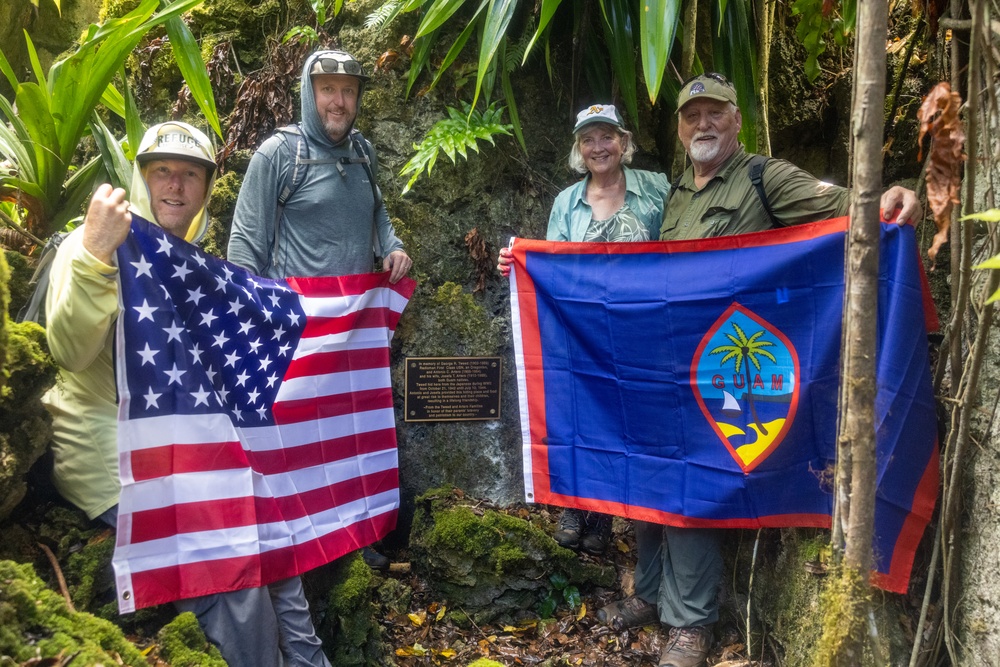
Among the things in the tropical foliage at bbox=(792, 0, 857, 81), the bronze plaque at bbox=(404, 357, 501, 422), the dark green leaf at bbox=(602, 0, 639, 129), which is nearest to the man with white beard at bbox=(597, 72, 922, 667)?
the tropical foliage at bbox=(792, 0, 857, 81)

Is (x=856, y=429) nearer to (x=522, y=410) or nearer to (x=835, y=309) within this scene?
(x=835, y=309)

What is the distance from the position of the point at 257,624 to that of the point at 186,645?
0.31 meters

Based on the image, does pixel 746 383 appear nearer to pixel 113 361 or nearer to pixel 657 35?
pixel 657 35

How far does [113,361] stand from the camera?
271 cm

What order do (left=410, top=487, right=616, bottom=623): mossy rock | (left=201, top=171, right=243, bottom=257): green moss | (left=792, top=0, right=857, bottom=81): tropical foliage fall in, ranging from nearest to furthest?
1. (left=792, top=0, right=857, bottom=81): tropical foliage
2. (left=410, top=487, right=616, bottom=623): mossy rock
3. (left=201, top=171, right=243, bottom=257): green moss

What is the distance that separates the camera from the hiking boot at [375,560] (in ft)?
13.6

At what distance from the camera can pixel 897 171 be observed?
15.1 ft

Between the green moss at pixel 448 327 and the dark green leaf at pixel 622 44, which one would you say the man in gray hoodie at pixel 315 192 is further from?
the dark green leaf at pixel 622 44

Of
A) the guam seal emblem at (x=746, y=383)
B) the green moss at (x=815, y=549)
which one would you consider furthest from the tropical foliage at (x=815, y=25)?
the green moss at (x=815, y=549)

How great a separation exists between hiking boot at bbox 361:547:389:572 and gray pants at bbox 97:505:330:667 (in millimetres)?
1082

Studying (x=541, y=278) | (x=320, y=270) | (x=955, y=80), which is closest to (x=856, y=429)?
(x=955, y=80)

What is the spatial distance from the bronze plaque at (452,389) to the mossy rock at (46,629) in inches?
86.9

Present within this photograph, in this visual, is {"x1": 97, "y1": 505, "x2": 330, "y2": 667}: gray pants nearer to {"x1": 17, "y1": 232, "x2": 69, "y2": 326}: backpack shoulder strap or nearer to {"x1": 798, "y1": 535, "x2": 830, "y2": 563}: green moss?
{"x1": 17, "y1": 232, "x2": 69, "y2": 326}: backpack shoulder strap

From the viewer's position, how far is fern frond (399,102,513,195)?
439 centimetres
